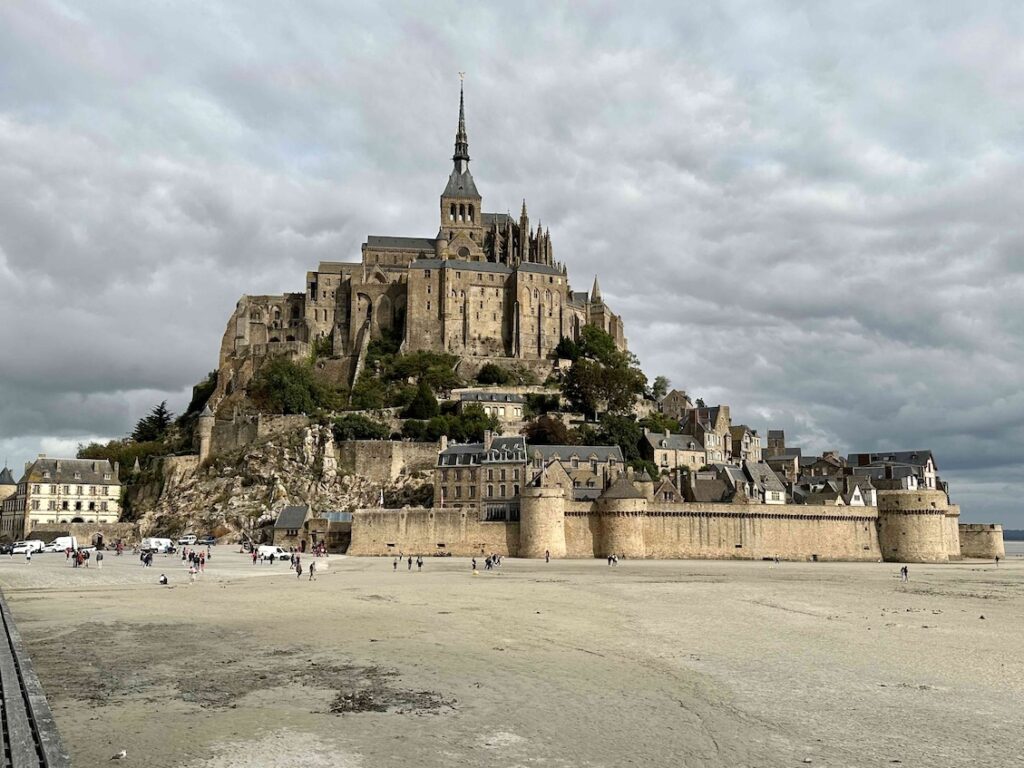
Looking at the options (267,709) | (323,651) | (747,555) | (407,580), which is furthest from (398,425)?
(267,709)

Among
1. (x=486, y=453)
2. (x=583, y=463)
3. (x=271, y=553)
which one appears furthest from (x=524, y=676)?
(x=583, y=463)

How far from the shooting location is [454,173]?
104750 mm

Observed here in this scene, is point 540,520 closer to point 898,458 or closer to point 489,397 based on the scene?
point 489,397

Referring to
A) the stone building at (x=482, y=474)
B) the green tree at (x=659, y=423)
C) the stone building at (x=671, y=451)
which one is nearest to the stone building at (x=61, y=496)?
the stone building at (x=482, y=474)

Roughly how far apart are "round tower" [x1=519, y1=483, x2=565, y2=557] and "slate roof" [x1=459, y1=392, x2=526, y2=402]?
20.7 metres

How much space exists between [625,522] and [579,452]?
9.63 m

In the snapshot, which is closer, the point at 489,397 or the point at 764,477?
the point at 764,477

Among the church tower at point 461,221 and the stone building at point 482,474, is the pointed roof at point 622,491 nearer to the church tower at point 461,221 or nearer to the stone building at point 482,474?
the stone building at point 482,474

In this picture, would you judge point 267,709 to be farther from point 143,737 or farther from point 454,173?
point 454,173

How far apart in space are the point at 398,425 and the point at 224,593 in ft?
131

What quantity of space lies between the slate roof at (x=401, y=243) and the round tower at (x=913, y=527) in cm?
5661

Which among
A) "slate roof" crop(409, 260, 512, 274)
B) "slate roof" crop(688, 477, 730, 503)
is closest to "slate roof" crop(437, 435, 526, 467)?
"slate roof" crop(688, 477, 730, 503)

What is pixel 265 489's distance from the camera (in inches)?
2443

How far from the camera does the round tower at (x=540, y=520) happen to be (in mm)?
52938
